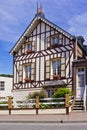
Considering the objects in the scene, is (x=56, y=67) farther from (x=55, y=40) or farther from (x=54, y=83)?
(x=55, y=40)

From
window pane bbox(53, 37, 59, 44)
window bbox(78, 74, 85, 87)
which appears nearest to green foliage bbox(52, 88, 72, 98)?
window bbox(78, 74, 85, 87)

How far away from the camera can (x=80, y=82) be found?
3011cm

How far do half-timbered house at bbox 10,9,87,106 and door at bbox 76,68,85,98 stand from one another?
8.5 inches

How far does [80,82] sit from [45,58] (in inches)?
205

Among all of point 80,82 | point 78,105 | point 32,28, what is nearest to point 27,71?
point 32,28

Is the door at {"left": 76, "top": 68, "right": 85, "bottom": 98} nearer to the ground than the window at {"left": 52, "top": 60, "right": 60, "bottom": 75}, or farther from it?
nearer to the ground

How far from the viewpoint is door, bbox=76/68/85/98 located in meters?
29.7

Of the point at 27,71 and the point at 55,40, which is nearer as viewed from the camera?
the point at 55,40

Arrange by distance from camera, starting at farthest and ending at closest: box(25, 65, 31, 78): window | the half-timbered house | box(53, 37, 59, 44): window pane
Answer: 1. box(25, 65, 31, 78): window
2. box(53, 37, 59, 44): window pane
3. the half-timbered house

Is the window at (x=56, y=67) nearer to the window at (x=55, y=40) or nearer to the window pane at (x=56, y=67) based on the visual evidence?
the window pane at (x=56, y=67)

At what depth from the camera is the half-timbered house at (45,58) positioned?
31.1m

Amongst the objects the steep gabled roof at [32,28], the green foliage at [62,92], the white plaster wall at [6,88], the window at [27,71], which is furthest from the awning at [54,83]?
the white plaster wall at [6,88]

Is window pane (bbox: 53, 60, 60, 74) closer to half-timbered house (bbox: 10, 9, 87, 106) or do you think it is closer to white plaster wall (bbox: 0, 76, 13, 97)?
half-timbered house (bbox: 10, 9, 87, 106)

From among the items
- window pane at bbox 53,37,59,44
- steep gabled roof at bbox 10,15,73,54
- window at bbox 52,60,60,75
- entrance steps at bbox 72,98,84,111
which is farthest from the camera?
window pane at bbox 53,37,59,44
